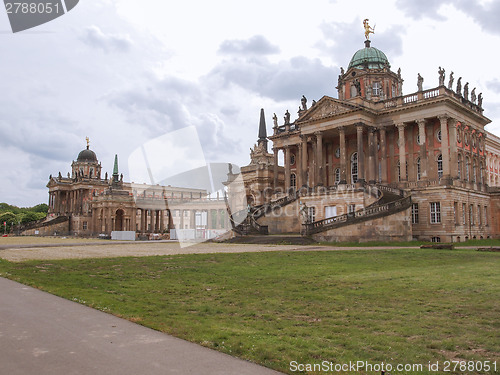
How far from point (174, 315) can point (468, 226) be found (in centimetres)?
4809

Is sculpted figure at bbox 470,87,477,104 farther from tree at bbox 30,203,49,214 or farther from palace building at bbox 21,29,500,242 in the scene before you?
tree at bbox 30,203,49,214

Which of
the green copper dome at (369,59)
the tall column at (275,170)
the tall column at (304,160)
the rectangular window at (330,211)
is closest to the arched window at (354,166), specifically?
the tall column at (304,160)

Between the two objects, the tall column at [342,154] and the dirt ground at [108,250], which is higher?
the tall column at [342,154]

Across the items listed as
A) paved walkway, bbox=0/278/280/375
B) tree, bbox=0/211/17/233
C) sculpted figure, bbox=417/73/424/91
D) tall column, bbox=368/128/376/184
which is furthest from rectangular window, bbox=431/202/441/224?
tree, bbox=0/211/17/233

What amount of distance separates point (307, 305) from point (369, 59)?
6008cm

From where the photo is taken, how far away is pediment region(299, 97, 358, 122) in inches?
2094

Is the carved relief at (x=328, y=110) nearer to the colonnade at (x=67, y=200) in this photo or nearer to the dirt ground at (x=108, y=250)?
the dirt ground at (x=108, y=250)

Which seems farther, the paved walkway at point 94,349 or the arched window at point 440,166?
the arched window at point 440,166

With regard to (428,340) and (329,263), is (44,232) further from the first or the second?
(428,340)

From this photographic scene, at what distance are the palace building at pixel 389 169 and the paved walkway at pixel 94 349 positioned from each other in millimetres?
34649

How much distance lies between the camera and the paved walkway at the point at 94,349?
5820 mm

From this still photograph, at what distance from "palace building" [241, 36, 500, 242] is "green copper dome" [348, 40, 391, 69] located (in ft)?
0.49

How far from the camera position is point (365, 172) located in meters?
55.6

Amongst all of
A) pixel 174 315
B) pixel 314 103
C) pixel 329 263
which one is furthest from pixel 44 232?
pixel 174 315
